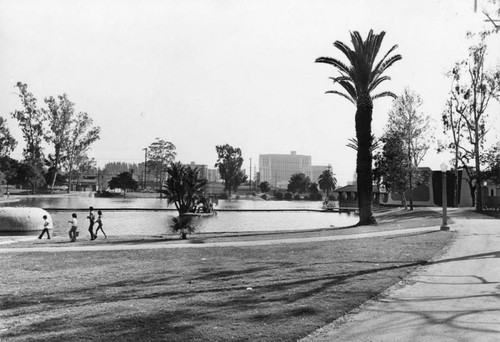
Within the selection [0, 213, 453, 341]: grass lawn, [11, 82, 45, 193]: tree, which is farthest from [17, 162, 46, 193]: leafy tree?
[0, 213, 453, 341]: grass lawn

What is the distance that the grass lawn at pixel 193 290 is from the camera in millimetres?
6496

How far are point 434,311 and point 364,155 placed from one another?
19.8 meters

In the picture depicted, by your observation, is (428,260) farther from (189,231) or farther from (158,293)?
(189,231)

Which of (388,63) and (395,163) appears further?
(395,163)

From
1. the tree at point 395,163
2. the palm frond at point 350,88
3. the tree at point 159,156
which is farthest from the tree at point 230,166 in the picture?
the palm frond at point 350,88

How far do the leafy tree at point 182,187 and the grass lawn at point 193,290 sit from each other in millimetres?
26371

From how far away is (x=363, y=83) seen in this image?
86.5 feet

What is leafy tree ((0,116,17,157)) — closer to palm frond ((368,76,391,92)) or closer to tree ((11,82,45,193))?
tree ((11,82,45,193))

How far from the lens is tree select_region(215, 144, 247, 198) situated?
11375 centimetres

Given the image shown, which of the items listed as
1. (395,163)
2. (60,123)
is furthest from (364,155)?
(60,123)

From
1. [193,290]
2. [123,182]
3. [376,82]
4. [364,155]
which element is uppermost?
[376,82]

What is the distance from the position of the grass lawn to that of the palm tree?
1132 cm

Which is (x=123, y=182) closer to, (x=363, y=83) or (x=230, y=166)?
(x=230, y=166)

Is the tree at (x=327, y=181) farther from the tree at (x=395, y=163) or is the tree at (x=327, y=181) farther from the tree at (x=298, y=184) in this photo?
the tree at (x=395, y=163)
